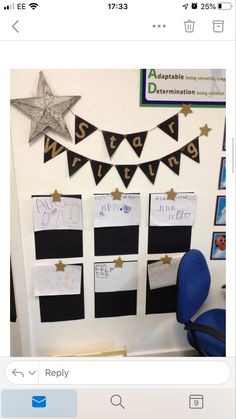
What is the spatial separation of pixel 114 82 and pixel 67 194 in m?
0.42

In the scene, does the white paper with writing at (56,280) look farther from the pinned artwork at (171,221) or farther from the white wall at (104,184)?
the pinned artwork at (171,221)

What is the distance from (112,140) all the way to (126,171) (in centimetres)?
12

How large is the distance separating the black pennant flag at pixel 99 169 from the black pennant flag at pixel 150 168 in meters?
0.13

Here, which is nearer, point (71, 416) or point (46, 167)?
point (71, 416)

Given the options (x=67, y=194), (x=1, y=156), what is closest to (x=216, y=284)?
(x=67, y=194)

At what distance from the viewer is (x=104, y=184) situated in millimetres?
1104

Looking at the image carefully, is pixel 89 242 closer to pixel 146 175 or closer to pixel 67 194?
pixel 67 194

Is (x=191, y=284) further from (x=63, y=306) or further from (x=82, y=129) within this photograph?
(x=82, y=129)

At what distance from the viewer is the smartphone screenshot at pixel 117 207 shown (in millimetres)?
454
